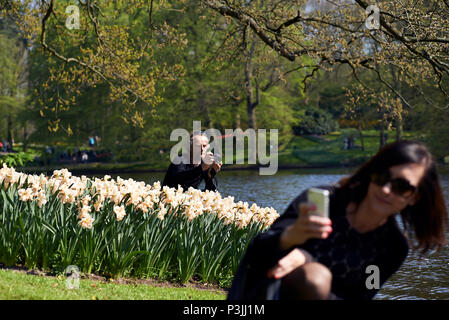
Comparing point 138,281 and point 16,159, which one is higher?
point 16,159

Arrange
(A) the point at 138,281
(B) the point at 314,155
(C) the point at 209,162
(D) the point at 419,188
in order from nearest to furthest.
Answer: (D) the point at 419,188 < (A) the point at 138,281 < (C) the point at 209,162 < (B) the point at 314,155

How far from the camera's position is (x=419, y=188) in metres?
2.69

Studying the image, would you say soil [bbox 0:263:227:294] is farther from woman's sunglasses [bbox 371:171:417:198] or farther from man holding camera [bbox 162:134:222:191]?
woman's sunglasses [bbox 371:171:417:198]

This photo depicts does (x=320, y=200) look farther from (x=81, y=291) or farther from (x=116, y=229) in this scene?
(x=116, y=229)

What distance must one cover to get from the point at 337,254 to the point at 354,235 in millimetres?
119

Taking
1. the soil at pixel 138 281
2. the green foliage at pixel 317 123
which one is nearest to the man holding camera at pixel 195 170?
the soil at pixel 138 281

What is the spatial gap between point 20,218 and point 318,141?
40110 mm

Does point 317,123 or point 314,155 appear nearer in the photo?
point 314,155

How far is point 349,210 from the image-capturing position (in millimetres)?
2764

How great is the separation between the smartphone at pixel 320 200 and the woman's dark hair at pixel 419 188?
456 millimetres

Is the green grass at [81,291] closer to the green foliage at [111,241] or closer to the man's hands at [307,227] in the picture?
the green foliage at [111,241]

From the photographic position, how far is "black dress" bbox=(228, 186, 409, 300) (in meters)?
2.55

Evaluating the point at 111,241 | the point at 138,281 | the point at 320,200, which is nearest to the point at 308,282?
the point at 320,200
